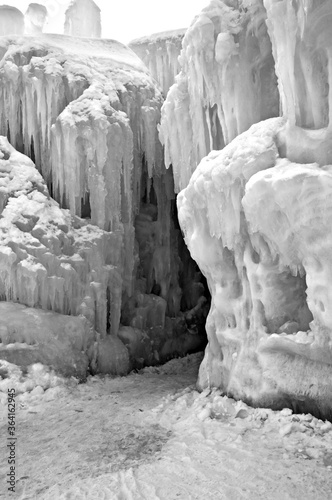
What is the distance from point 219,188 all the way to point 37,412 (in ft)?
14.5

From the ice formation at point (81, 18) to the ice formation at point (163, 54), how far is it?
4.78 metres

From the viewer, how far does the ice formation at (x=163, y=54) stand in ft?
41.8

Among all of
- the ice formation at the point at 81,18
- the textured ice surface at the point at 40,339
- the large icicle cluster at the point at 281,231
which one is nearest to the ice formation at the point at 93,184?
the textured ice surface at the point at 40,339

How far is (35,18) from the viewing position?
1803cm

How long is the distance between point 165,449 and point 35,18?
1842 cm

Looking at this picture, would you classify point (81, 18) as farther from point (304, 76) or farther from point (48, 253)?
point (304, 76)

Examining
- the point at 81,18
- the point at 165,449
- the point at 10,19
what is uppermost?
the point at 81,18

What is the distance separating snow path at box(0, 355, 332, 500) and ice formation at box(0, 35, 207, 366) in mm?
2277

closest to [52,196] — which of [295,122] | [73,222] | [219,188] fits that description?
[73,222]

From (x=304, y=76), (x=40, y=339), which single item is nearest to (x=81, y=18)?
(x=40, y=339)

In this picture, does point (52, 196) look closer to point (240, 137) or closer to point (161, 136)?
point (161, 136)

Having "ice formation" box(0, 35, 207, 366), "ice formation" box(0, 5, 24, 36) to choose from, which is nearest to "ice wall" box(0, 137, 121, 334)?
"ice formation" box(0, 35, 207, 366)

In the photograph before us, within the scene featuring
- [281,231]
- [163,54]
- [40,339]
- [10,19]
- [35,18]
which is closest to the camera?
[281,231]

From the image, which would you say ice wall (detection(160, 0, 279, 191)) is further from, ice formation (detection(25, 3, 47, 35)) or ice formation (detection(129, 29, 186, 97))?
ice formation (detection(25, 3, 47, 35))
